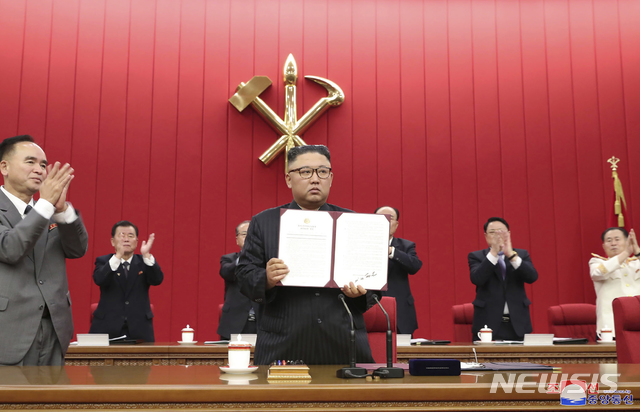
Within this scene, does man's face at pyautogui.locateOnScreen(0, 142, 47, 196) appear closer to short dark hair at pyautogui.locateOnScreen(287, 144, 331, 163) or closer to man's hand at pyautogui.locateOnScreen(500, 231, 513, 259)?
short dark hair at pyautogui.locateOnScreen(287, 144, 331, 163)

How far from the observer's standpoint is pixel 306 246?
5.36 ft

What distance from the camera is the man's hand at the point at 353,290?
1589 mm

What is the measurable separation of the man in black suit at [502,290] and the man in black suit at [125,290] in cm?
219

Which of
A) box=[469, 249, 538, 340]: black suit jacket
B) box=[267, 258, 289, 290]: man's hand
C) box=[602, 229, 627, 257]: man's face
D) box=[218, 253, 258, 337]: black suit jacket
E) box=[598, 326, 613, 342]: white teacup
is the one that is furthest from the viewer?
box=[602, 229, 627, 257]: man's face

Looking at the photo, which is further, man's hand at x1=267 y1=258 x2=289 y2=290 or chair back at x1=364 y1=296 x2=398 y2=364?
chair back at x1=364 y1=296 x2=398 y2=364

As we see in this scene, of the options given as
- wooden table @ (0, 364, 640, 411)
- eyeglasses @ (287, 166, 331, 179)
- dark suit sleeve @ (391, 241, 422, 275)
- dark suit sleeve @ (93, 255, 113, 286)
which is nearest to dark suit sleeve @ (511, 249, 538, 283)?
dark suit sleeve @ (391, 241, 422, 275)

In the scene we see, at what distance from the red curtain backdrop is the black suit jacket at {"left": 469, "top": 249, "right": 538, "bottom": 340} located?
4.30ft

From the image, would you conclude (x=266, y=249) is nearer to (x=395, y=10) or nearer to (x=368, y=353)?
(x=368, y=353)

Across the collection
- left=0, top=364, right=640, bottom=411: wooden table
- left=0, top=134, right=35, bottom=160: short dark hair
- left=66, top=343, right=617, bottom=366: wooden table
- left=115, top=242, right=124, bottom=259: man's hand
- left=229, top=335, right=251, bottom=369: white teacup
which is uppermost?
left=0, top=134, right=35, bottom=160: short dark hair

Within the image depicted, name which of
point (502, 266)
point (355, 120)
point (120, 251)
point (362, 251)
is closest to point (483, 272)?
point (502, 266)

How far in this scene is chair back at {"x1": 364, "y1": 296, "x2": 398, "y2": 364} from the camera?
81.4 inches

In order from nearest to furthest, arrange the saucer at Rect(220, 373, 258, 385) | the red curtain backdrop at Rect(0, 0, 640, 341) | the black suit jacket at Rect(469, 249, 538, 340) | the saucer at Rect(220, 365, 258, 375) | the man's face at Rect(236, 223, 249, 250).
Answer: the saucer at Rect(220, 373, 258, 385) → the saucer at Rect(220, 365, 258, 375) → the black suit jacket at Rect(469, 249, 538, 340) → the man's face at Rect(236, 223, 249, 250) → the red curtain backdrop at Rect(0, 0, 640, 341)

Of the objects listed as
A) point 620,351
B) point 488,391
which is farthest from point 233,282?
point 488,391

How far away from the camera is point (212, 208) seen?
501cm
